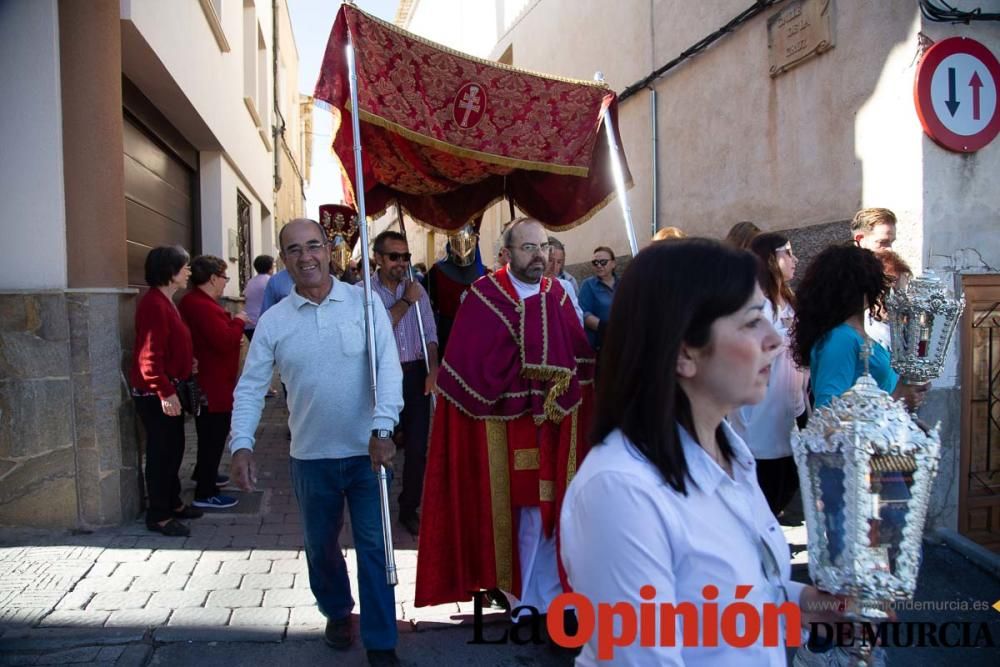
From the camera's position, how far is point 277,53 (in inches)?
615

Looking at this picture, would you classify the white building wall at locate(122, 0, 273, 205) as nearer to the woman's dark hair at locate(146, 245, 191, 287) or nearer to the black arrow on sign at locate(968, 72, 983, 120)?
the woman's dark hair at locate(146, 245, 191, 287)

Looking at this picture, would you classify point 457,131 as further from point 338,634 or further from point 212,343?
point 338,634

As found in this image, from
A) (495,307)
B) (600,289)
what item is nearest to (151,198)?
(600,289)

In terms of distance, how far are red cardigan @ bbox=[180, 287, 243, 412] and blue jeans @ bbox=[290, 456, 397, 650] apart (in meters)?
2.25

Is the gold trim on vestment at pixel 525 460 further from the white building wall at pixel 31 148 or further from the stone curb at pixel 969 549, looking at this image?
the white building wall at pixel 31 148

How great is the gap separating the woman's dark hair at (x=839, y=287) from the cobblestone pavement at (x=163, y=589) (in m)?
2.19

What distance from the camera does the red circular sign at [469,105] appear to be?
4.40m

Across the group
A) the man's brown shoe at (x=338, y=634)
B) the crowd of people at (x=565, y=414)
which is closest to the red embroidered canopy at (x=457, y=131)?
the crowd of people at (x=565, y=414)

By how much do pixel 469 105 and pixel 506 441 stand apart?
2066 millimetres

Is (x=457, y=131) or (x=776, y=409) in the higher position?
(x=457, y=131)

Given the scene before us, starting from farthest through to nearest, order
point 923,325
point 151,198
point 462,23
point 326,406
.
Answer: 1. point 462,23
2. point 151,198
3. point 326,406
4. point 923,325

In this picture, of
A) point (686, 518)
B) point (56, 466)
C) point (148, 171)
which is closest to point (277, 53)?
point (148, 171)

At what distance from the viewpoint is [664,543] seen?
127 cm

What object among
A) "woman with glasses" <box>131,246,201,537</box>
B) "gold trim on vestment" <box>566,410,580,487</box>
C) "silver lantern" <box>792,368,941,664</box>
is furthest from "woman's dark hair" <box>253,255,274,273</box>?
"silver lantern" <box>792,368,941,664</box>
